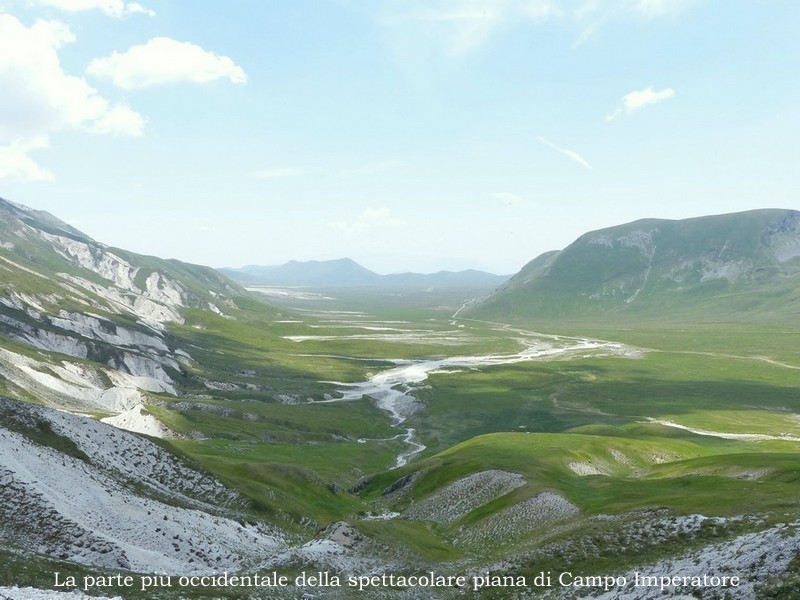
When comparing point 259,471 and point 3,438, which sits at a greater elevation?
point 3,438

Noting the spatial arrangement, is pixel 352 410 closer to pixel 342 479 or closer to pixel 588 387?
pixel 342 479

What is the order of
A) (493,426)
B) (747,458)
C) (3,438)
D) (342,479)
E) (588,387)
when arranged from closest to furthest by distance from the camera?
(3,438)
(747,458)
(342,479)
(493,426)
(588,387)

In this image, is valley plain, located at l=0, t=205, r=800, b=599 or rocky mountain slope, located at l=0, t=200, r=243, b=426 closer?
valley plain, located at l=0, t=205, r=800, b=599

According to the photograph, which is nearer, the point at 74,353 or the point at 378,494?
the point at 378,494

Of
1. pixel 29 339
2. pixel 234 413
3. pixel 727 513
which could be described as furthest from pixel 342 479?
pixel 29 339

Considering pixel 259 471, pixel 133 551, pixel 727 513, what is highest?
pixel 727 513

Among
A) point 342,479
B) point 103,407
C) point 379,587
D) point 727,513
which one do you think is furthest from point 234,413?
point 727,513

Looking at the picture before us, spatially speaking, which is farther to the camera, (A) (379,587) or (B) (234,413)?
(B) (234,413)

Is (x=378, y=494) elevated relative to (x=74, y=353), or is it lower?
lower

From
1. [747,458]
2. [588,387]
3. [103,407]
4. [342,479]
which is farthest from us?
[588,387]

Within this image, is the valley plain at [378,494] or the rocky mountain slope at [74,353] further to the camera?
the rocky mountain slope at [74,353]
